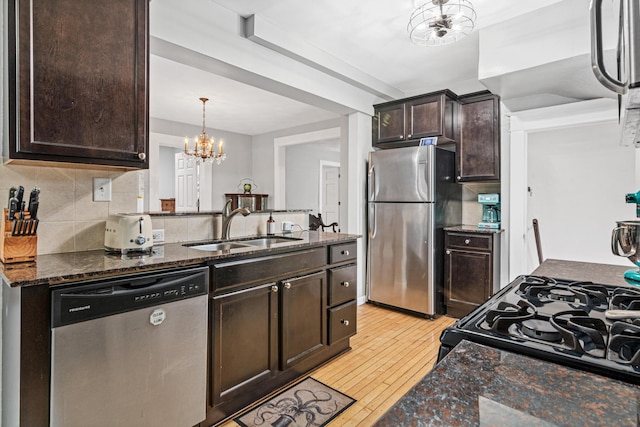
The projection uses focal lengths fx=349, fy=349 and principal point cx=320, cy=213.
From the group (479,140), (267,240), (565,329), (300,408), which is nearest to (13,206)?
(267,240)

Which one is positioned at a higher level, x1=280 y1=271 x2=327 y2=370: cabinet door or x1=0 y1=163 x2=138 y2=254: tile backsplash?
x1=0 y1=163 x2=138 y2=254: tile backsplash

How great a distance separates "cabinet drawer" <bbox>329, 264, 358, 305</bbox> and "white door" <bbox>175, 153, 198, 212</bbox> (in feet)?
13.6

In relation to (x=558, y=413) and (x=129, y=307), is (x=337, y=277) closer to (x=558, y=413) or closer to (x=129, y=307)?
(x=129, y=307)

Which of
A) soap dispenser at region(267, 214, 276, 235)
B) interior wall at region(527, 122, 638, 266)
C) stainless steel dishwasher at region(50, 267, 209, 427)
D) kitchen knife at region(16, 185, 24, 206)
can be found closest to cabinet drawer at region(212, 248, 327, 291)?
stainless steel dishwasher at region(50, 267, 209, 427)

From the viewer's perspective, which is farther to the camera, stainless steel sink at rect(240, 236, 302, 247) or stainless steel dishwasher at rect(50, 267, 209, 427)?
stainless steel sink at rect(240, 236, 302, 247)

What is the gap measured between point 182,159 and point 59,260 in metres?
5.16

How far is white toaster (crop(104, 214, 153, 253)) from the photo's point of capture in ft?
5.86

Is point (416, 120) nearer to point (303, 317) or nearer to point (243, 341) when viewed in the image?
point (303, 317)

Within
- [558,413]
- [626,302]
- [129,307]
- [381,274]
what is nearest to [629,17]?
[558,413]

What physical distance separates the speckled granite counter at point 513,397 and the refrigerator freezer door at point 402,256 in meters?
2.85

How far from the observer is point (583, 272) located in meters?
1.59

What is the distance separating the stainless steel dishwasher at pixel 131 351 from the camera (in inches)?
52.4

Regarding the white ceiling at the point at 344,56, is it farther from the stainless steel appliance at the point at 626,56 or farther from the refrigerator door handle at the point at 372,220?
the stainless steel appliance at the point at 626,56

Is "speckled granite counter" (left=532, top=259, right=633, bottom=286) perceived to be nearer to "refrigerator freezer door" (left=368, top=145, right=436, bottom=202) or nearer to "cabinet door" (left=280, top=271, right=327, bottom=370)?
"cabinet door" (left=280, top=271, right=327, bottom=370)
